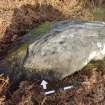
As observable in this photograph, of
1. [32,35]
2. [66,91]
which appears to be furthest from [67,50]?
[32,35]

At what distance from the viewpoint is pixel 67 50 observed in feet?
16.9

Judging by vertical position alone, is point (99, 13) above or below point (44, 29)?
below

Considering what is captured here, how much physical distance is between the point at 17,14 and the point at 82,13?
5.67 feet

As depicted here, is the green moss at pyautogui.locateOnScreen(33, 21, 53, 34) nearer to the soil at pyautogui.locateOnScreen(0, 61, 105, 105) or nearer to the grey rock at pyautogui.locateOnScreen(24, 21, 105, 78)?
the grey rock at pyautogui.locateOnScreen(24, 21, 105, 78)

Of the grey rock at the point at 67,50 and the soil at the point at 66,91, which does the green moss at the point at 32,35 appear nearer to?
the grey rock at the point at 67,50

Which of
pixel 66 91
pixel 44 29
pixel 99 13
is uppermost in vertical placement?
pixel 44 29

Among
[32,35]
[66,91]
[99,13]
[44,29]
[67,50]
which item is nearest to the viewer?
[66,91]

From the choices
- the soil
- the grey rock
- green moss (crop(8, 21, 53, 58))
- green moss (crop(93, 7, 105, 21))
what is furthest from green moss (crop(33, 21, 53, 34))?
green moss (crop(93, 7, 105, 21))

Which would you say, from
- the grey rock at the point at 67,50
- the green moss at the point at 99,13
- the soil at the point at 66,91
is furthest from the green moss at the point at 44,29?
the green moss at the point at 99,13

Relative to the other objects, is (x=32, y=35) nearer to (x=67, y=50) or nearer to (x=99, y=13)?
(x=67, y=50)

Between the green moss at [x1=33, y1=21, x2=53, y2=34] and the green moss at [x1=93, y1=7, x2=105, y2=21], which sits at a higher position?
the green moss at [x1=33, y1=21, x2=53, y2=34]

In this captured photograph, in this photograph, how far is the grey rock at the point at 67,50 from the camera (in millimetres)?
5027

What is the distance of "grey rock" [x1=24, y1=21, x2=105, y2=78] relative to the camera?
503 cm

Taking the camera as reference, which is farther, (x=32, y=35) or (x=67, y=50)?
(x=32, y=35)
